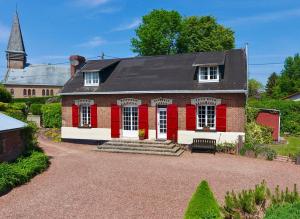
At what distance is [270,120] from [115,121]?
1104 cm

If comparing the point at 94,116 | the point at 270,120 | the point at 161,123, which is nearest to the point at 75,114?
the point at 94,116

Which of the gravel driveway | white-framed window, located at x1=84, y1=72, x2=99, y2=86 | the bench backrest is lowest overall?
the gravel driveway

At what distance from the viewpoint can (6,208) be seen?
9539 millimetres

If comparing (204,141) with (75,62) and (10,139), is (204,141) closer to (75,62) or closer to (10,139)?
(10,139)

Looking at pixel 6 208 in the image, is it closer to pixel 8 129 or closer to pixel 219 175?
pixel 8 129

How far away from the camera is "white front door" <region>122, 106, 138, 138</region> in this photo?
20812 mm

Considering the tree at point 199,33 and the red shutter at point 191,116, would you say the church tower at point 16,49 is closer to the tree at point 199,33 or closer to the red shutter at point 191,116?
the tree at point 199,33

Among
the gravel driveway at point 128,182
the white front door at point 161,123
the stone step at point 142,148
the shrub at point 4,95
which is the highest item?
the shrub at point 4,95

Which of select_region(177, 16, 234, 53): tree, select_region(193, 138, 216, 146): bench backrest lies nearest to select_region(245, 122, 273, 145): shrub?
select_region(193, 138, 216, 146): bench backrest

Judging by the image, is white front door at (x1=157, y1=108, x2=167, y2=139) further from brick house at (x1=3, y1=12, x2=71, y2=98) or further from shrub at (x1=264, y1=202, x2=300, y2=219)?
brick house at (x1=3, y1=12, x2=71, y2=98)

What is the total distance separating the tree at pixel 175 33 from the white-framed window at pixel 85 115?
64.1ft

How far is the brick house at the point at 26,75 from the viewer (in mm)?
64925

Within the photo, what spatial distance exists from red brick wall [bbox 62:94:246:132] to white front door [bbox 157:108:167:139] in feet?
1.12

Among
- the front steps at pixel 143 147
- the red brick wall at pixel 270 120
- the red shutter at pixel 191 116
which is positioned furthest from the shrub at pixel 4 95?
the red brick wall at pixel 270 120
